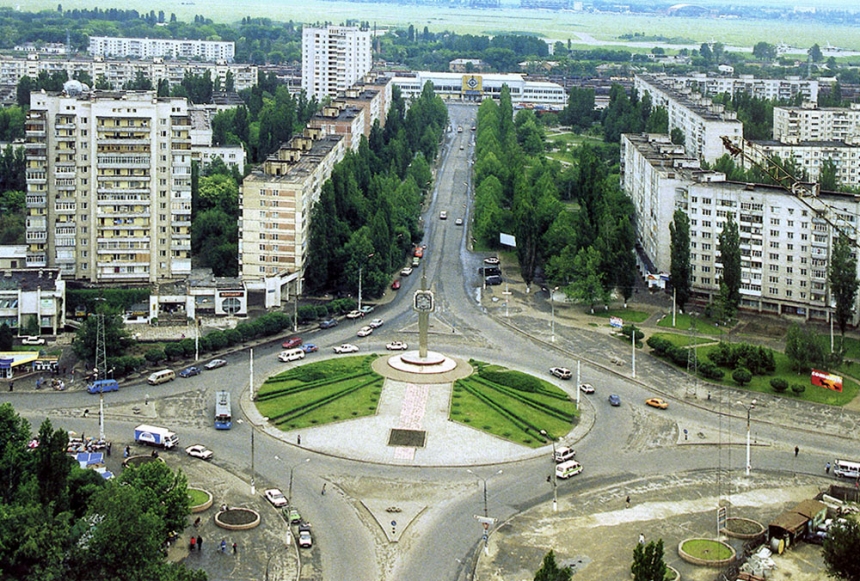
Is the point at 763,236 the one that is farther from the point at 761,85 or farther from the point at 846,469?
the point at 761,85

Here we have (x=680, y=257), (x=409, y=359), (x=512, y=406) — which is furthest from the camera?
(x=680, y=257)

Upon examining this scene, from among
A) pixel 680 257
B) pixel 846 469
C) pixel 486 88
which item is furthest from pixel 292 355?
pixel 486 88

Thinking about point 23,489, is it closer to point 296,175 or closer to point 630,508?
point 630,508

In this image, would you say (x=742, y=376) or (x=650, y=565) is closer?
(x=650, y=565)

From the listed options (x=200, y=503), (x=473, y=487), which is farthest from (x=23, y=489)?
(x=473, y=487)

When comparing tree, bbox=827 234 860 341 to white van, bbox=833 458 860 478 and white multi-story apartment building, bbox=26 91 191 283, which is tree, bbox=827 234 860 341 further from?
white multi-story apartment building, bbox=26 91 191 283

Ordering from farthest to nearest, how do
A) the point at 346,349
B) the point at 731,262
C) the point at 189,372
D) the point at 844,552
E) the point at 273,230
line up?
the point at 273,230
the point at 731,262
the point at 346,349
the point at 189,372
the point at 844,552
